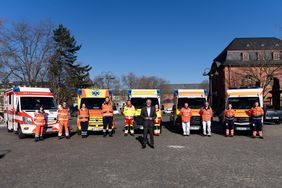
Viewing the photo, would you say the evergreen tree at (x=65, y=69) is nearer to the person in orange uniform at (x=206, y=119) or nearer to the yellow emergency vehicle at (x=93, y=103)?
the yellow emergency vehicle at (x=93, y=103)

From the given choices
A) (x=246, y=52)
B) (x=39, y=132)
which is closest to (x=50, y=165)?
(x=39, y=132)

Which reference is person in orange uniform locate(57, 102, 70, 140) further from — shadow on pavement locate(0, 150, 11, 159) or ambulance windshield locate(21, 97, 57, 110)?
shadow on pavement locate(0, 150, 11, 159)

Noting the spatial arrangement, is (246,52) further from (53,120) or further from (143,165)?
(143,165)

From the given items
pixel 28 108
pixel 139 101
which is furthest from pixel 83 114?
pixel 139 101

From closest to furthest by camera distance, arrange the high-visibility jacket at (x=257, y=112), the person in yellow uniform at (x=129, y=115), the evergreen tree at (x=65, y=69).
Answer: the high-visibility jacket at (x=257, y=112) → the person in yellow uniform at (x=129, y=115) → the evergreen tree at (x=65, y=69)

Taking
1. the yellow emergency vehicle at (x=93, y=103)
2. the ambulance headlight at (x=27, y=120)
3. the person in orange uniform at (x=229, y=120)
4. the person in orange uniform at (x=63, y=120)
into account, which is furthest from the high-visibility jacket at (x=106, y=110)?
the person in orange uniform at (x=229, y=120)

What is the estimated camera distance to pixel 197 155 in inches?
420

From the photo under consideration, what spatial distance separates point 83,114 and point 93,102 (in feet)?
5.69

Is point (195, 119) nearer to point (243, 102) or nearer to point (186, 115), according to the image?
point (186, 115)

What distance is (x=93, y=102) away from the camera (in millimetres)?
17922

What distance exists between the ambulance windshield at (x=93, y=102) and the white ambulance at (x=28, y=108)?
1.73 meters

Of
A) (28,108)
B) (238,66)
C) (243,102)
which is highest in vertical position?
(238,66)

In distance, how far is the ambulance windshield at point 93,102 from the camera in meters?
17.7

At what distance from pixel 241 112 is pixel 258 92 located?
70.7 inches
